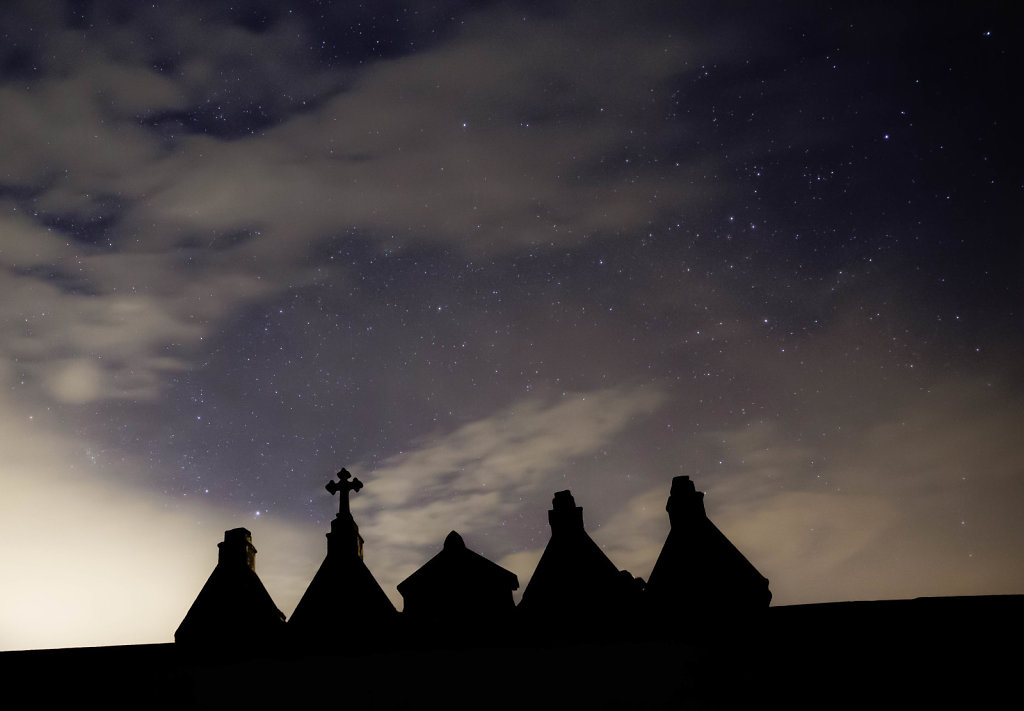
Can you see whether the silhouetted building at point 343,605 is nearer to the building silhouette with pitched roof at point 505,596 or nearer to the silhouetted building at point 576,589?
the building silhouette with pitched roof at point 505,596

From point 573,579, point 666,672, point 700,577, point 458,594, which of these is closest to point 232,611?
point 458,594

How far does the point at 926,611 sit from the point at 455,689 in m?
6.90

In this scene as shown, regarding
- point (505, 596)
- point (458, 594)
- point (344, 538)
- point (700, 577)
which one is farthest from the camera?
point (344, 538)

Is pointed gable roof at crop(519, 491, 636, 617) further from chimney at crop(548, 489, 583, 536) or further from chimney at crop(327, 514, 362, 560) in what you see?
chimney at crop(327, 514, 362, 560)

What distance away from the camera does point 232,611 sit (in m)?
13.6

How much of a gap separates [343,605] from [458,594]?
8.71ft

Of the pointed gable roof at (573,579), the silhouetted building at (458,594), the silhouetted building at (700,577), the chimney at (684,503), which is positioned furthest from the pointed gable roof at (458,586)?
the chimney at (684,503)

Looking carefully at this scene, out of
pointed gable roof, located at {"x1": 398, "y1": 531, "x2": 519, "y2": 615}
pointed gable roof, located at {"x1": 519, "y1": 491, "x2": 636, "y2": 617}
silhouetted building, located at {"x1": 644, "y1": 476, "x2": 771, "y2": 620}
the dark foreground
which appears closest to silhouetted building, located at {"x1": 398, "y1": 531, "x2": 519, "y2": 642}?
pointed gable roof, located at {"x1": 398, "y1": 531, "x2": 519, "y2": 615}

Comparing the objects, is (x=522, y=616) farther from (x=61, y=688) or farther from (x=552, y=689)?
(x=61, y=688)

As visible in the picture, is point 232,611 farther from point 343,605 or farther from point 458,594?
point 458,594

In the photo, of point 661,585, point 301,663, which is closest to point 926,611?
point 661,585

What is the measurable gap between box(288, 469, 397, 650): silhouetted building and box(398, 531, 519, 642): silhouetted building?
2.01ft

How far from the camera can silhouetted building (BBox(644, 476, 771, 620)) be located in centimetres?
1216

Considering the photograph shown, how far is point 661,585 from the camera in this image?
41.4 feet
